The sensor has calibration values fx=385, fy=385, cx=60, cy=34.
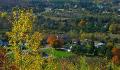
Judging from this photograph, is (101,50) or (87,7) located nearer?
(101,50)

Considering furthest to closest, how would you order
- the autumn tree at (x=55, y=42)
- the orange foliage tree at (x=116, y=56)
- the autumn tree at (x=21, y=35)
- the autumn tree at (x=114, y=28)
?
the autumn tree at (x=114, y=28) → the autumn tree at (x=55, y=42) → the orange foliage tree at (x=116, y=56) → the autumn tree at (x=21, y=35)

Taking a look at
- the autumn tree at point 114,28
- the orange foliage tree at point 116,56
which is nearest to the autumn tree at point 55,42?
A: the orange foliage tree at point 116,56

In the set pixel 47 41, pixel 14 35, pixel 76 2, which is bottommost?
pixel 76 2

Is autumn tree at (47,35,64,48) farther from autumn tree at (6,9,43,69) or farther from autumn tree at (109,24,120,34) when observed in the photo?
autumn tree at (6,9,43,69)

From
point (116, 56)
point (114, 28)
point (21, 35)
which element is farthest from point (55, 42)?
point (21, 35)

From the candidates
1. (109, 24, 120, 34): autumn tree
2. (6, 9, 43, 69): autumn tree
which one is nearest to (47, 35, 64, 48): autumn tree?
(109, 24, 120, 34): autumn tree

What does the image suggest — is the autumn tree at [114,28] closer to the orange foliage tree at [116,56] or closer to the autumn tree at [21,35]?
the orange foliage tree at [116,56]

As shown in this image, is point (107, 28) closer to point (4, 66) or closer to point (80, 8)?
point (80, 8)

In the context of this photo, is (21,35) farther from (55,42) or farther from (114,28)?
(114,28)

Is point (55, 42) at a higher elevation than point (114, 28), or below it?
higher

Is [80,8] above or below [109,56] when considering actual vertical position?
below

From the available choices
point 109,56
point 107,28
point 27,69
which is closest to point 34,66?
point 27,69
